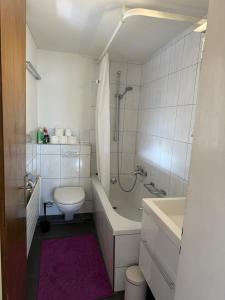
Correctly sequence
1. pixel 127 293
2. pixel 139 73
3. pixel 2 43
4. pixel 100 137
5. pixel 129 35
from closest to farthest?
pixel 2 43
pixel 127 293
pixel 129 35
pixel 100 137
pixel 139 73

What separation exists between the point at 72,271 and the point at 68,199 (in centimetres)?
74

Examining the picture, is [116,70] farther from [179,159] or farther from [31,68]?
[179,159]

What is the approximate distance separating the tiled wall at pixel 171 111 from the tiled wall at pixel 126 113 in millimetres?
217

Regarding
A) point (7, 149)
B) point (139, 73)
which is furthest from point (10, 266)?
point (139, 73)

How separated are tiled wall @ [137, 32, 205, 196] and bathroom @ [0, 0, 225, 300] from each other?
0.01 metres

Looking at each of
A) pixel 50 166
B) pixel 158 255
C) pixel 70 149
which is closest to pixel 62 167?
pixel 50 166

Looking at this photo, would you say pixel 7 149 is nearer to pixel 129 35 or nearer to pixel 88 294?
pixel 88 294

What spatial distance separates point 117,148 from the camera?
3.03 meters

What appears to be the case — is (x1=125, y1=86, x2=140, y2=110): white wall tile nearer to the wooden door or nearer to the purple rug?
the purple rug

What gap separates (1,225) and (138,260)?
49.2 inches

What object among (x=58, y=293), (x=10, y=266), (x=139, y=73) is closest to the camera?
(x=10, y=266)

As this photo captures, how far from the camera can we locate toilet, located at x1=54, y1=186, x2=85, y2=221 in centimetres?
231

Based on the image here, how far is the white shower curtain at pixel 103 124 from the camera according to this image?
7.88 feet

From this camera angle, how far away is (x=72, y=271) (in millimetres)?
1891
